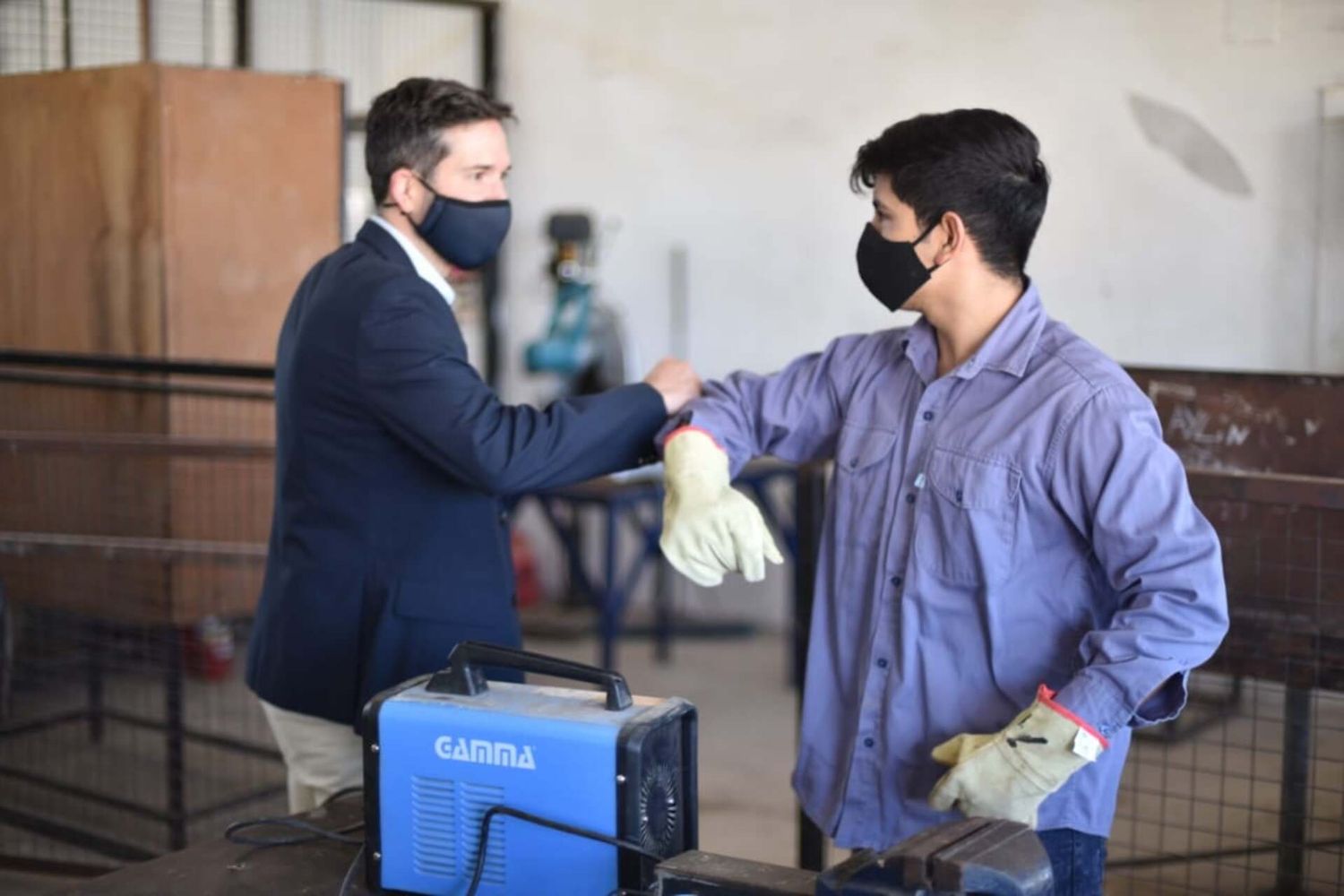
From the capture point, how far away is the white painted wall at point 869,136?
9.42 ft

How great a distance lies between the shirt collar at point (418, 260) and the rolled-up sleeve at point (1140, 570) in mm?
923

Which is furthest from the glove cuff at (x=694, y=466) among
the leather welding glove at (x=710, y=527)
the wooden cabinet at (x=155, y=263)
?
the wooden cabinet at (x=155, y=263)

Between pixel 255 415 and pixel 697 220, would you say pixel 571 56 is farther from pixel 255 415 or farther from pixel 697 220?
pixel 255 415

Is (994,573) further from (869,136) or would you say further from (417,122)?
(869,136)

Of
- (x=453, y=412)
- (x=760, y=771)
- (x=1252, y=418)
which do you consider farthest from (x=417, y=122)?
(x=760, y=771)

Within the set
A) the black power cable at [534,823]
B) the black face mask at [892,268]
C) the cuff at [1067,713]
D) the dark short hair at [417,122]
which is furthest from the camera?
the dark short hair at [417,122]

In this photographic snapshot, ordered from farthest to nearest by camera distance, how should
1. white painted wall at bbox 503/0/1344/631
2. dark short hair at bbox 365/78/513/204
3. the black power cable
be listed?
white painted wall at bbox 503/0/1344/631 < dark short hair at bbox 365/78/513/204 < the black power cable

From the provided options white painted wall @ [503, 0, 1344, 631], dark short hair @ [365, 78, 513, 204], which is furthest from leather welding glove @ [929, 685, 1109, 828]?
white painted wall @ [503, 0, 1344, 631]

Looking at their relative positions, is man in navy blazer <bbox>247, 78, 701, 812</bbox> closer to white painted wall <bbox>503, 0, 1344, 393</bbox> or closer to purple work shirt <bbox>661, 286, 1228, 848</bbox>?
purple work shirt <bbox>661, 286, 1228, 848</bbox>

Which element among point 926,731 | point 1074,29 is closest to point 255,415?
point 1074,29

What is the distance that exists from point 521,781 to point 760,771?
293cm

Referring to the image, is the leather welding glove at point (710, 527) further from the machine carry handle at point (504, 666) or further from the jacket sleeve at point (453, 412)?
the machine carry handle at point (504, 666)

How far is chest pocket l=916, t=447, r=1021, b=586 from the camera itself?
5.46 feet

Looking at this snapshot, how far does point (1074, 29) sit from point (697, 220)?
96.0 inches
